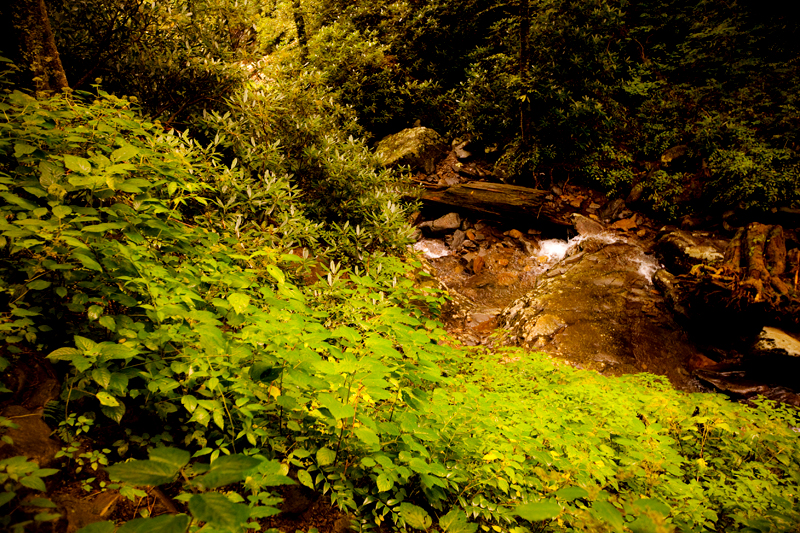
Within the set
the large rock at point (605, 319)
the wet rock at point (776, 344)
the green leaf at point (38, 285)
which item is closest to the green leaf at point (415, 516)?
the green leaf at point (38, 285)

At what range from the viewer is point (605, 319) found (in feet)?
22.4

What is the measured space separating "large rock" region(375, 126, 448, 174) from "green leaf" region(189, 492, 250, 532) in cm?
986

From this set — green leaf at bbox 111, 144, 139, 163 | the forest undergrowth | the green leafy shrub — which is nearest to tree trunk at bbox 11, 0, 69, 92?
the forest undergrowth

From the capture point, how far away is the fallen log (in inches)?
372

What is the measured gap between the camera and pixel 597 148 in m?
10.4

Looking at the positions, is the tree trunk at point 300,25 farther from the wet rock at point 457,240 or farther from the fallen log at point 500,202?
the wet rock at point 457,240

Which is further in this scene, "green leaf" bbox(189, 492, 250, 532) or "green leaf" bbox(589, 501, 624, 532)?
"green leaf" bbox(589, 501, 624, 532)

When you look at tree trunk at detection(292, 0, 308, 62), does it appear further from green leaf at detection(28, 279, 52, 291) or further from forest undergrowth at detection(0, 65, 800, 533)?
green leaf at detection(28, 279, 52, 291)

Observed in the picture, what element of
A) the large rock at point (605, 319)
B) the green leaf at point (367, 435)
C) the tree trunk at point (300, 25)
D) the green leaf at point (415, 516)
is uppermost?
the tree trunk at point (300, 25)

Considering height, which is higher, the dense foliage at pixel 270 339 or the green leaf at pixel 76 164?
the green leaf at pixel 76 164

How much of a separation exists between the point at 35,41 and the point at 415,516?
5.30 metres

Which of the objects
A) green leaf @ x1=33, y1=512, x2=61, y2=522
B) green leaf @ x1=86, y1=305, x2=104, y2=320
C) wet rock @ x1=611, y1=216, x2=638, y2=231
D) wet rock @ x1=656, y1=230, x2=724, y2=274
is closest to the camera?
green leaf @ x1=33, y1=512, x2=61, y2=522

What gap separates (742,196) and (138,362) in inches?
473

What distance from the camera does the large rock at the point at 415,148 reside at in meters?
10.3
